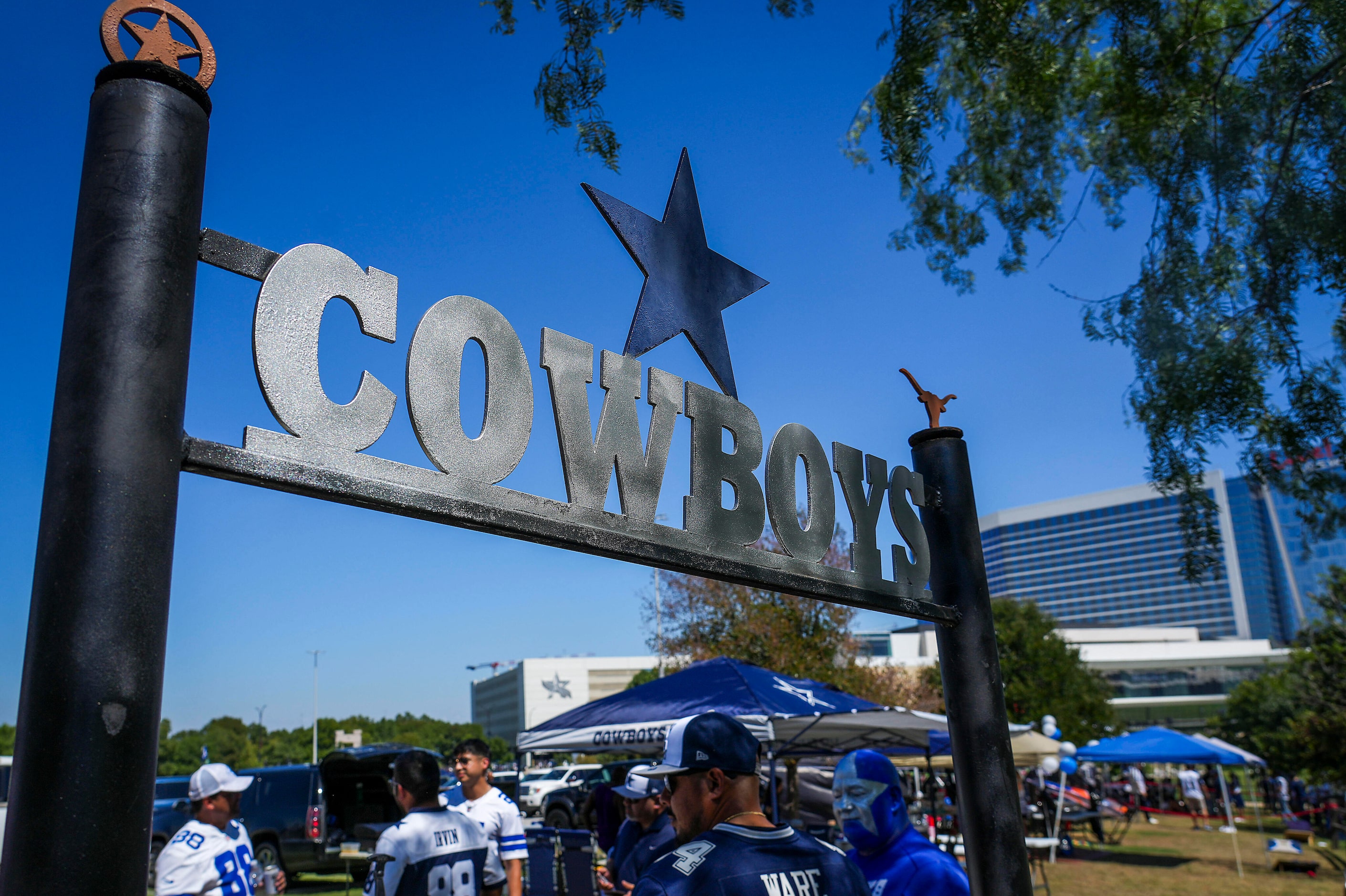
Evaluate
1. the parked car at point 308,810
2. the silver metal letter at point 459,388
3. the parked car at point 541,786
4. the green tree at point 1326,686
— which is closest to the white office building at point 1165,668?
the parked car at point 541,786

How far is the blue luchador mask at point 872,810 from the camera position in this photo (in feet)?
13.1

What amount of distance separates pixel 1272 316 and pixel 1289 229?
23.0 inches

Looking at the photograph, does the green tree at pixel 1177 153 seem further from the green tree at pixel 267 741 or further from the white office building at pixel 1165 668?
the white office building at pixel 1165 668

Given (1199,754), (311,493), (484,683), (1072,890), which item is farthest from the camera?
(484,683)

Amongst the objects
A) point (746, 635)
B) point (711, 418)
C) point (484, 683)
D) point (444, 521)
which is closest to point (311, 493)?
point (444, 521)

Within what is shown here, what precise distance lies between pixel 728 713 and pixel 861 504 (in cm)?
680

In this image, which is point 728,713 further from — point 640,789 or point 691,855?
point 691,855

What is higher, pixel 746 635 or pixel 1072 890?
pixel 746 635

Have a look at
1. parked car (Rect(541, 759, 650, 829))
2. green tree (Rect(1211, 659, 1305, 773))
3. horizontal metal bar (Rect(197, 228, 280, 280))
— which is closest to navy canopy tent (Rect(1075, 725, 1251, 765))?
green tree (Rect(1211, 659, 1305, 773))

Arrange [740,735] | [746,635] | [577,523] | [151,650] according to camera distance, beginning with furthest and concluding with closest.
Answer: [746,635] < [740,735] < [577,523] < [151,650]

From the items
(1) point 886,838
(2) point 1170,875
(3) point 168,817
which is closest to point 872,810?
(1) point 886,838

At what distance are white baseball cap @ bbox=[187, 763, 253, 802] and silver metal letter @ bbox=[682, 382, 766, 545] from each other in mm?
3794

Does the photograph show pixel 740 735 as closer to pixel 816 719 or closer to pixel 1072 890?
pixel 816 719

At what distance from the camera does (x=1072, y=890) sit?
41.9 feet
